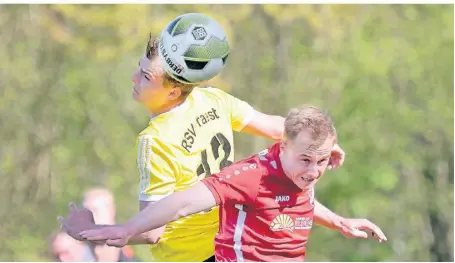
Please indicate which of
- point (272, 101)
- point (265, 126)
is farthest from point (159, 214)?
point (272, 101)

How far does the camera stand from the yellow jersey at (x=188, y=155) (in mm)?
5586

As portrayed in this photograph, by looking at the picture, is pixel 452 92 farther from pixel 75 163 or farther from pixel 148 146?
pixel 148 146

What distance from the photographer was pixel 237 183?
5.10 meters

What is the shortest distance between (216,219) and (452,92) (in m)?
13.7

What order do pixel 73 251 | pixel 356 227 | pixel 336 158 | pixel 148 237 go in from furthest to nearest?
pixel 73 251
pixel 356 227
pixel 148 237
pixel 336 158

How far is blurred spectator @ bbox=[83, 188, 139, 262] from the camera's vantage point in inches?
320

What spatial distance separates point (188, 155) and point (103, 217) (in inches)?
112

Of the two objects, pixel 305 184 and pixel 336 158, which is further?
pixel 336 158

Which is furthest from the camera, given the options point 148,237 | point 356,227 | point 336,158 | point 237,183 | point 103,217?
point 103,217

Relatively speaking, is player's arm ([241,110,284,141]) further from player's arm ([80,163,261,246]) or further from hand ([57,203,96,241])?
hand ([57,203,96,241])

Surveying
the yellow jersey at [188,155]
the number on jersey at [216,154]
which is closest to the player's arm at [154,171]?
the yellow jersey at [188,155]

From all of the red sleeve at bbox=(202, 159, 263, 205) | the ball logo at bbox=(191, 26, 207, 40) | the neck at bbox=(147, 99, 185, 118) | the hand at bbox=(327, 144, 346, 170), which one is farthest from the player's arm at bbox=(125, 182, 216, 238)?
the ball logo at bbox=(191, 26, 207, 40)

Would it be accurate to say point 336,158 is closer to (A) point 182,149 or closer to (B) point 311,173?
(B) point 311,173

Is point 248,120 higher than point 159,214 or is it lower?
higher
